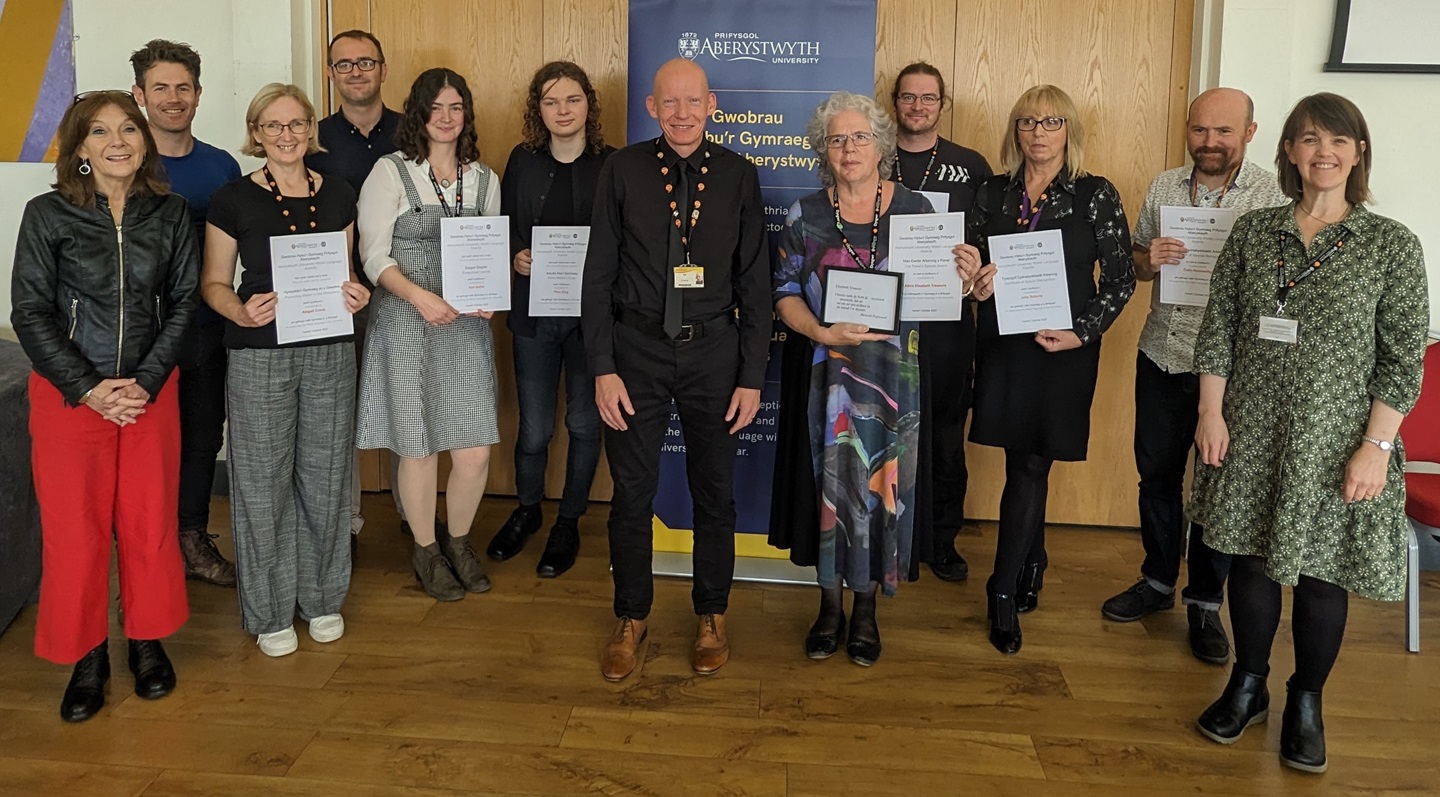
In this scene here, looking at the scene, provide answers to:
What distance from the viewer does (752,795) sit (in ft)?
7.98

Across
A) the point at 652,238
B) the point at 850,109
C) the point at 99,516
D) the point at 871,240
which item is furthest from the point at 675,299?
the point at 99,516

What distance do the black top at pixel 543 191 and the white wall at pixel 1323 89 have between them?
8.06ft

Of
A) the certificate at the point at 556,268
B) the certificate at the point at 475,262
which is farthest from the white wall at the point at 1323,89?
the certificate at the point at 475,262

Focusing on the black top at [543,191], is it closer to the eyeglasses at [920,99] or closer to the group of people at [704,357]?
the group of people at [704,357]

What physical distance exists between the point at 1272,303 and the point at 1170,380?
2.46 ft

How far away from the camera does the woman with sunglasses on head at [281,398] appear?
293 cm

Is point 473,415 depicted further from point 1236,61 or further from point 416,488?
point 1236,61

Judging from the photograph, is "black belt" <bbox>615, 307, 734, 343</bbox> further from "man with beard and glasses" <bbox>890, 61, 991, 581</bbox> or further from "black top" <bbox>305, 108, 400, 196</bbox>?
"black top" <bbox>305, 108, 400, 196</bbox>

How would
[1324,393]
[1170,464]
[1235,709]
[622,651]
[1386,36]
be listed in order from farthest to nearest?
[1386,36], [1170,464], [622,651], [1235,709], [1324,393]

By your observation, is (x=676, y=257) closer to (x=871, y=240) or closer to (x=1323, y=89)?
(x=871, y=240)

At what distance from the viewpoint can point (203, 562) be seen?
3.70 metres

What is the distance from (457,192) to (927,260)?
152cm

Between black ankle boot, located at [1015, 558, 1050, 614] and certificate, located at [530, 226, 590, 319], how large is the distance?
70.9 inches

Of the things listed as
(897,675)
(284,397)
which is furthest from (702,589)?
(284,397)
